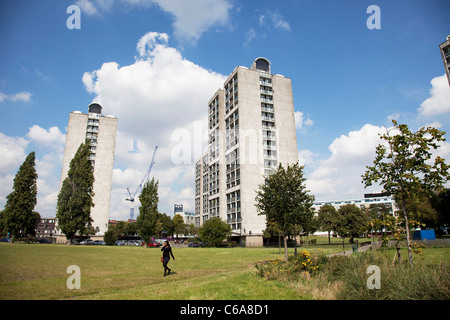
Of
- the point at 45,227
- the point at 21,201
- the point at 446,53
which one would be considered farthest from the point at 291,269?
the point at 45,227

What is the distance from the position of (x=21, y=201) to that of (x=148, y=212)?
82.3 ft

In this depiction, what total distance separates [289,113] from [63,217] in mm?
61255

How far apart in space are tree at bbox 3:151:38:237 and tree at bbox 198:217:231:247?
119 feet

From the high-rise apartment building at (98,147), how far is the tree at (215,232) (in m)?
43.6

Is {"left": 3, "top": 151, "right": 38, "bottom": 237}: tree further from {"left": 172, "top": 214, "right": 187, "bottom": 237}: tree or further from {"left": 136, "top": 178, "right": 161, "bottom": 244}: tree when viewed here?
{"left": 172, "top": 214, "right": 187, "bottom": 237}: tree

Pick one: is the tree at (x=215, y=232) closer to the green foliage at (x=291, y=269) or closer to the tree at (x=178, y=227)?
the green foliage at (x=291, y=269)

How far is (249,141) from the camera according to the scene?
68.2 metres

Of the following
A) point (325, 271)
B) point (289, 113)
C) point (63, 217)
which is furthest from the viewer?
point (289, 113)

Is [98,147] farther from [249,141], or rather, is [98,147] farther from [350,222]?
[350,222]

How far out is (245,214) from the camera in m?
63.9

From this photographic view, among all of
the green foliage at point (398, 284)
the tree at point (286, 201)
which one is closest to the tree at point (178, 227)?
the tree at point (286, 201)

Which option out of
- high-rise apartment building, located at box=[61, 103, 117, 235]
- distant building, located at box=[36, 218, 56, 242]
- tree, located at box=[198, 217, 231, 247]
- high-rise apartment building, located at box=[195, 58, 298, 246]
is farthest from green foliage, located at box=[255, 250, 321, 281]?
distant building, located at box=[36, 218, 56, 242]
